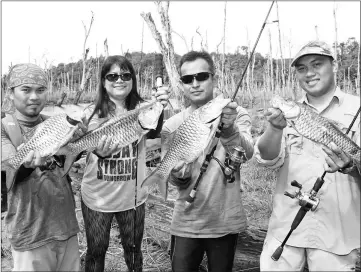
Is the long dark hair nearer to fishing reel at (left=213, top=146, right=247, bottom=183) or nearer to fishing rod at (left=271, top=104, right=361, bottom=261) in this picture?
fishing reel at (left=213, top=146, right=247, bottom=183)

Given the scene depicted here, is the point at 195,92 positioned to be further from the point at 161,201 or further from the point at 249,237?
the point at 161,201

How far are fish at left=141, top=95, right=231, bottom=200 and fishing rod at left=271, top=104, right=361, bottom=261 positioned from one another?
0.71 meters

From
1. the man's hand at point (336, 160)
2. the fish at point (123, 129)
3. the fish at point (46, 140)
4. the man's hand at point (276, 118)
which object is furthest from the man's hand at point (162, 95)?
the man's hand at point (336, 160)

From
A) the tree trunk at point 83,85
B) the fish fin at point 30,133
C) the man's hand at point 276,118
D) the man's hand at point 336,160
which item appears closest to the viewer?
the man's hand at point 336,160

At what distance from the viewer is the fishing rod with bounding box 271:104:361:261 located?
2.44 m

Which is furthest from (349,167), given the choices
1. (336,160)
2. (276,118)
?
(276,118)

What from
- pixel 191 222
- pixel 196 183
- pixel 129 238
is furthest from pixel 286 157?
pixel 129 238

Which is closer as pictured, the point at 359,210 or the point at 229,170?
the point at 359,210

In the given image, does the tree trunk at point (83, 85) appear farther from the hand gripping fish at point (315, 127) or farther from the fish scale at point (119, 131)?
the hand gripping fish at point (315, 127)

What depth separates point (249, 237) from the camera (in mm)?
4379

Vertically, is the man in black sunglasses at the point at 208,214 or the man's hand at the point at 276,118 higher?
the man's hand at the point at 276,118

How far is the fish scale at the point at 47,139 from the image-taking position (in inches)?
102

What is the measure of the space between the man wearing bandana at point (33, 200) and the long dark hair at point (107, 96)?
58 cm

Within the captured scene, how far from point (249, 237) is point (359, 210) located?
206cm
